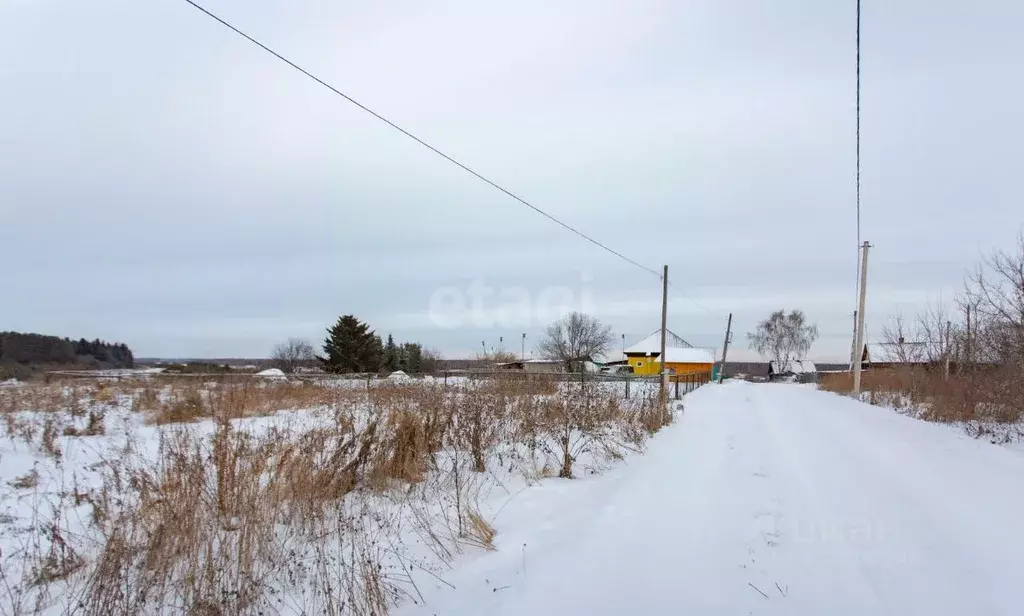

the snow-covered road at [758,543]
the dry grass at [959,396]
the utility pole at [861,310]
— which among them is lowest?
the snow-covered road at [758,543]

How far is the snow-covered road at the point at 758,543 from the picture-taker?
3.45 metres

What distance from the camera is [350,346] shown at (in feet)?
150

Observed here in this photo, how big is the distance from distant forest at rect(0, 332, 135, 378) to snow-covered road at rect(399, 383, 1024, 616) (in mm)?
21493

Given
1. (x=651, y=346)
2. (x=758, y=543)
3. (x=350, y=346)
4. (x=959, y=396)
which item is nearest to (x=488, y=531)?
(x=758, y=543)

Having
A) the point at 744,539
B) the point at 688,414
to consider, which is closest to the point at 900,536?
the point at 744,539

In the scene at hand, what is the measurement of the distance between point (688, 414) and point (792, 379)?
68764 millimetres

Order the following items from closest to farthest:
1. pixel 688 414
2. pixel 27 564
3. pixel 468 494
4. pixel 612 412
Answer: pixel 27 564, pixel 468 494, pixel 612 412, pixel 688 414

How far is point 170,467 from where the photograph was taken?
14.7 feet

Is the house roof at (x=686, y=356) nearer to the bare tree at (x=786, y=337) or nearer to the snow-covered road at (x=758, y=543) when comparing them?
the bare tree at (x=786, y=337)

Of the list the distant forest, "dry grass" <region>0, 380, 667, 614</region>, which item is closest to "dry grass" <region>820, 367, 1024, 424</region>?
"dry grass" <region>0, 380, 667, 614</region>

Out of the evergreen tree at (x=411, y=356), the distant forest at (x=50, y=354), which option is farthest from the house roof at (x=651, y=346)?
the distant forest at (x=50, y=354)

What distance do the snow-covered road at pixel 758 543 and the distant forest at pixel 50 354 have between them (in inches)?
846

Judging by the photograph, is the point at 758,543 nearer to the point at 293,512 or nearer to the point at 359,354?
the point at 293,512

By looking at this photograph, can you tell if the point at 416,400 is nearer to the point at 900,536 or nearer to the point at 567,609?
the point at 567,609
